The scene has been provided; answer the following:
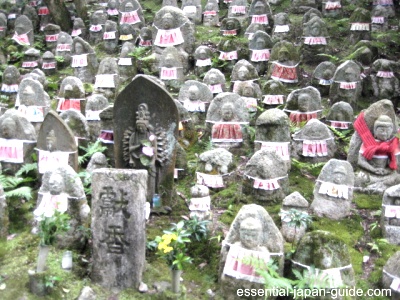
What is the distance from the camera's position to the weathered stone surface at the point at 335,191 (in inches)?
333

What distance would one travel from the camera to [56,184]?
25.3 ft

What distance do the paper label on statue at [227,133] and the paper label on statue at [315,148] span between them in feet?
4.52

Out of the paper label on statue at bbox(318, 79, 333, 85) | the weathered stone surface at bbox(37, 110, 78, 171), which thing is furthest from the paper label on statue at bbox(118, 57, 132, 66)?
the weathered stone surface at bbox(37, 110, 78, 171)

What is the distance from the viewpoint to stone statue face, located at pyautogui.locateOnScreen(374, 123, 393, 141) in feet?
30.1

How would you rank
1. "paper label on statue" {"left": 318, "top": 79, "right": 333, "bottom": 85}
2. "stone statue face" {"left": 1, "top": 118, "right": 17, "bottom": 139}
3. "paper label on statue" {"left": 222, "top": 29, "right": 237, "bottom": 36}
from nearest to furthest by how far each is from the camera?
"stone statue face" {"left": 1, "top": 118, "right": 17, "bottom": 139} → "paper label on statue" {"left": 318, "top": 79, "right": 333, "bottom": 85} → "paper label on statue" {"left": 222, "top": 29, "right": 237, "bottom": 36}

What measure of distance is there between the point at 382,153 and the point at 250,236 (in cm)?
383

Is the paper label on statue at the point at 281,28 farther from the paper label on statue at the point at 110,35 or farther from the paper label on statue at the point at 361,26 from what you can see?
the paper label on statue at the point at 110,35

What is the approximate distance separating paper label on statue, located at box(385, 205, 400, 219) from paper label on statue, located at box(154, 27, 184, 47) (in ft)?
30.4

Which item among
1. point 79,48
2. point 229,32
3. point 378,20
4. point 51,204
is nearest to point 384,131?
point 51,204

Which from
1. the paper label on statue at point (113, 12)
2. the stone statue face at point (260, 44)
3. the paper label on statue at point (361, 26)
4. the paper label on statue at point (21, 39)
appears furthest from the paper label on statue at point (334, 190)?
the paper label on statue at point (113, 12)

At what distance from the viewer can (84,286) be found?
698 cm

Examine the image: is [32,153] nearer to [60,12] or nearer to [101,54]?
[101,54]

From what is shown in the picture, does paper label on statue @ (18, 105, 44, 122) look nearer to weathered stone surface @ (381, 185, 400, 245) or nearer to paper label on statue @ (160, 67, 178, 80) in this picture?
paper label on statue @ (160, 67, 178, 80)

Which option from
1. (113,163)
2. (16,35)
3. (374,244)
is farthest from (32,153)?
(16,35)
